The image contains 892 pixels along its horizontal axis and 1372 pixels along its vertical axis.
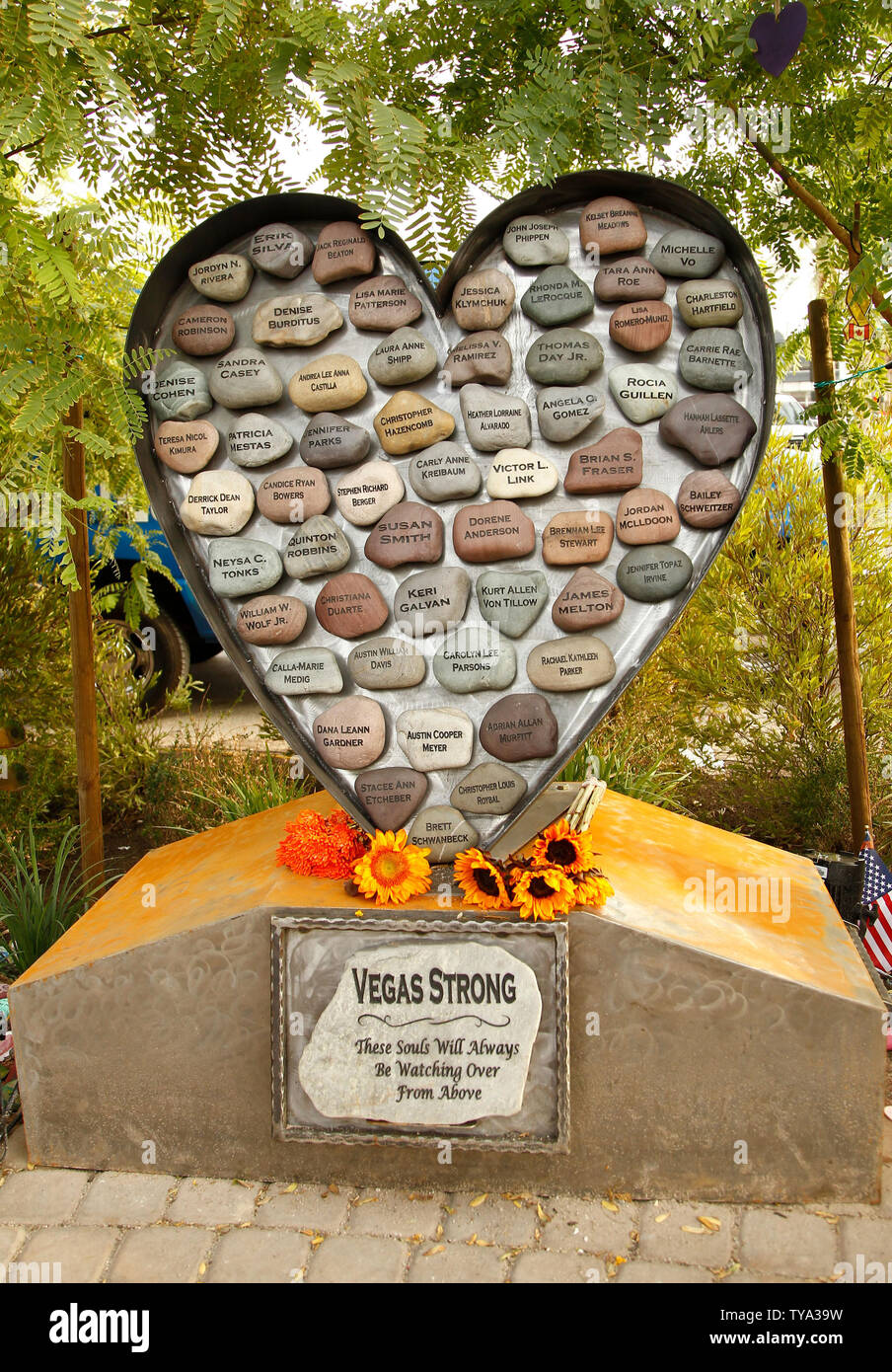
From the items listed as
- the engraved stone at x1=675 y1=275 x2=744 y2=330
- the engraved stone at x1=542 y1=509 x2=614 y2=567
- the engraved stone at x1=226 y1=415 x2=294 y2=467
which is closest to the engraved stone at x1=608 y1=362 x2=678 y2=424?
the engraved stone at x1=675 y1=275 x2=744 y2=330

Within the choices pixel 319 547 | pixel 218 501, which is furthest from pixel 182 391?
pixel 319 547

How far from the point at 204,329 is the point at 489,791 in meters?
1.24

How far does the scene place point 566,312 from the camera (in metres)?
2.17

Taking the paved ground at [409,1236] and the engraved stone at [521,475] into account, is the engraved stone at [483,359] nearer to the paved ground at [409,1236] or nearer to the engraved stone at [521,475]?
the engraved stone at [521,475]

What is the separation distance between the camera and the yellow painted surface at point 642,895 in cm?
216

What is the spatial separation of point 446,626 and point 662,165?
164 cm

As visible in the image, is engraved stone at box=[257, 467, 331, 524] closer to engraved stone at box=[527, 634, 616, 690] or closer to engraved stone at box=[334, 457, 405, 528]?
engraved stone at box=[334, 457, 405, 528]

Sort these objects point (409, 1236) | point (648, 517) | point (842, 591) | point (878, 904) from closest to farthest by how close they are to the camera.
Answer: point (409, 1236), point (648, 517), point (878, 904), point (842, 591)

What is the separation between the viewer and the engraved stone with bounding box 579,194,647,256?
2.14 m

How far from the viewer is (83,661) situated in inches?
127

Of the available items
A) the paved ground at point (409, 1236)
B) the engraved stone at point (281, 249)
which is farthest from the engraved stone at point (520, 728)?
the engraved stone at point (281, 249)

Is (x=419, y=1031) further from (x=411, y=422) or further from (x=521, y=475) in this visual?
(x=411, y=422)

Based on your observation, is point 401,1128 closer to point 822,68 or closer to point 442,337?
point 442,337

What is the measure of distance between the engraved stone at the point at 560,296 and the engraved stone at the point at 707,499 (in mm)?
445
